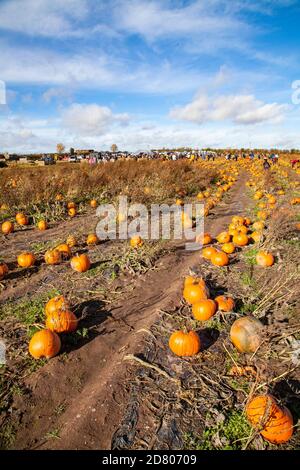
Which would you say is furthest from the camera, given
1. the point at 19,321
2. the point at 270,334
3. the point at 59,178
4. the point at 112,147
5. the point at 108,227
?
the point at 112,147

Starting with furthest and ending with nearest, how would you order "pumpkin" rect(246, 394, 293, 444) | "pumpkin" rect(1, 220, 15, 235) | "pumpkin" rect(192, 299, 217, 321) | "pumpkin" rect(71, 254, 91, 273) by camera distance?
1. "pumpkin" rect(1, 220, 15, 235)
2. "pumpkin" rect(71, 254, 91, 273)
3. "pumpkin" rect(192, 299, 217, 321)
4. "pumpkin" rect(246, 394, 293, 444)

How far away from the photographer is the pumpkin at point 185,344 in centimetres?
378

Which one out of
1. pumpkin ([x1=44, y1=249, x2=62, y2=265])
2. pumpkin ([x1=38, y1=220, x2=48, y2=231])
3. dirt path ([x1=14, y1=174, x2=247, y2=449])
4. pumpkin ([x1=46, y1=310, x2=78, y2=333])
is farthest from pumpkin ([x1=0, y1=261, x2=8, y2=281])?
pumpkin ([x1=38, y1=220, x2=48, y2=231])

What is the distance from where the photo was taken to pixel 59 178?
1265 cm

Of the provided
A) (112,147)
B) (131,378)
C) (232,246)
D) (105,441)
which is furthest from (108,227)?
(112,147)

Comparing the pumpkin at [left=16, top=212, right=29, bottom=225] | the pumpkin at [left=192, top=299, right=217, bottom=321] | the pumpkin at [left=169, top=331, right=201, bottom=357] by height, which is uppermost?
the pumpkin at [left=16, top=212, right=29, bottom=225]

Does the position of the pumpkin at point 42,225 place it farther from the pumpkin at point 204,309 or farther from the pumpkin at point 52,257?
the pumpkin at point 204,309

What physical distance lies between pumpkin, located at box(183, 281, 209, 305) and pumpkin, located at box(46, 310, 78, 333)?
1.85 metres

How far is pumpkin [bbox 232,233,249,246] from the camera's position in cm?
741

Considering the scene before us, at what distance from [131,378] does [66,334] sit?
1262mm

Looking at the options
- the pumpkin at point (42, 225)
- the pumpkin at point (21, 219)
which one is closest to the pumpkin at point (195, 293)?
the pumpkin at point (42, 225)

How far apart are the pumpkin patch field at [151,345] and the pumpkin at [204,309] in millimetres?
16

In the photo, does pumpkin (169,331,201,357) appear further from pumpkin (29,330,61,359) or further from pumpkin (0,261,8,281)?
pumpkin (0,261,8,281)
